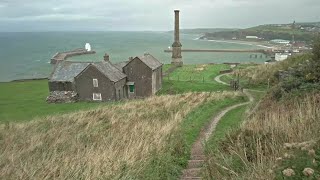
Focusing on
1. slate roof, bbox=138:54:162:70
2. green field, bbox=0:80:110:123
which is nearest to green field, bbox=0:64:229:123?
green field, bbox=0:80:110:123

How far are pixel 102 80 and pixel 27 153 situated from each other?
33.8 meters

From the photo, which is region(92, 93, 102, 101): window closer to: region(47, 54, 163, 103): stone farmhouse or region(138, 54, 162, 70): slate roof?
region(47, 54, 163, 103): stone farmhouse

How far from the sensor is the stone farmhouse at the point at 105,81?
141ft

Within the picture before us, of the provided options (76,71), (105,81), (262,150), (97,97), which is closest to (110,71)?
(105,81)

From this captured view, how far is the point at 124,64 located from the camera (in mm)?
49062

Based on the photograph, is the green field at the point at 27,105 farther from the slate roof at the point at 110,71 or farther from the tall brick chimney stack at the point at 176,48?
the tall brick chimney stack at the point at 176,48

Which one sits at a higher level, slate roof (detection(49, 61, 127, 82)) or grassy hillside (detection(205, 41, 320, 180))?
grassy hillside (detection(205, 41, 320, 180))

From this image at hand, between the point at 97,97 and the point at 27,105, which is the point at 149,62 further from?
the point at 27,105

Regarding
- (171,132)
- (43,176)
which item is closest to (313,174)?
(43,176)

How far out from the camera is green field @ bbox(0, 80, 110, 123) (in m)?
34.1

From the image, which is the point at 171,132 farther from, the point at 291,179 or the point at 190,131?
the point at 291,179

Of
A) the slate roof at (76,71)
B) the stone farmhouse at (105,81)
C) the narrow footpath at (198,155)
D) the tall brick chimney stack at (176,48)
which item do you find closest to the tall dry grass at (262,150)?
the narrow footpath at (198,155)

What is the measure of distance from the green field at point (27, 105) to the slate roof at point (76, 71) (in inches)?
142

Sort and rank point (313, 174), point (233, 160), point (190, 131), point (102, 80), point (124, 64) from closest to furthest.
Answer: point (313, 174), point (233, 160), point (190, 131), point (102, 80), point (124, 64)
